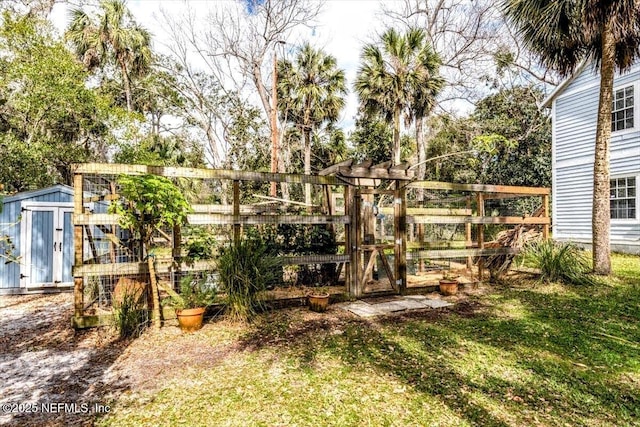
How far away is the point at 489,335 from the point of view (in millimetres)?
4016

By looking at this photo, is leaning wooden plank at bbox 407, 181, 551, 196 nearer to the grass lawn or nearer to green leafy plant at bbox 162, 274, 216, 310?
the grass lawn

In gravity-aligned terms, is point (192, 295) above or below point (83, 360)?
above

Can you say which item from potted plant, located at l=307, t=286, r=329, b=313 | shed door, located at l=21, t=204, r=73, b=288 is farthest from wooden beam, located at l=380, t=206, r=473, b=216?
shed door, located at l=21, t=204, r=73, b=288

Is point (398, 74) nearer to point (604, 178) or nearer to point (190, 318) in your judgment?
point (604, 178)

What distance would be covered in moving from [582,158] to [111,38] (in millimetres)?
19228

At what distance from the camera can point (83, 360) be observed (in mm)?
3430

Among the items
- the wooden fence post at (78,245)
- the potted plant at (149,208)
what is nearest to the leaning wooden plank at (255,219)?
the potted plant at (149,208)

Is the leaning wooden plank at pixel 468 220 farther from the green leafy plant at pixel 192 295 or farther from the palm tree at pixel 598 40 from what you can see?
the green leafy plant at pixel 192 295

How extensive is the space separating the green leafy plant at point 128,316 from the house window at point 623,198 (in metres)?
13.1

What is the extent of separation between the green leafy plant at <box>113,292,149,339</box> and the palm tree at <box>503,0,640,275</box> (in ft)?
28.6

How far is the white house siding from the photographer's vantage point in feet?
33.0

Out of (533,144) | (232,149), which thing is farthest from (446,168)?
(232,149)

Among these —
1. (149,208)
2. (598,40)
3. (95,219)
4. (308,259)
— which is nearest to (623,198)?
(598,40)

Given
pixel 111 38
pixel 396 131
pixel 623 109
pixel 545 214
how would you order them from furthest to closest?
1. pixel 111 38
2. pixel 396 131
3. pixel 623 109
4. pixel 545 214
